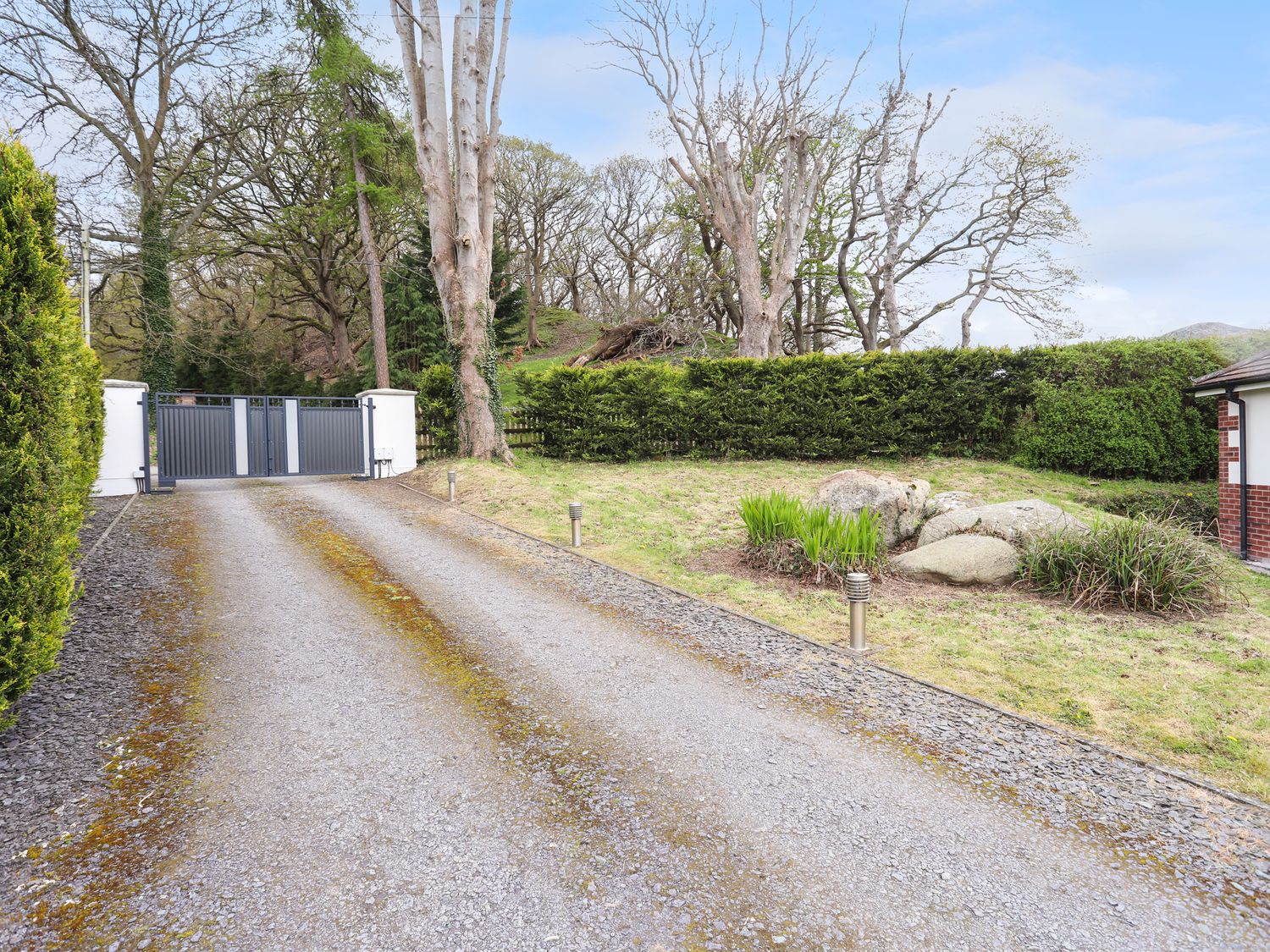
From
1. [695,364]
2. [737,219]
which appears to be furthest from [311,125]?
[695,364]

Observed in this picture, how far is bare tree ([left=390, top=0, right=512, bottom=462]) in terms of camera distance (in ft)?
41.7

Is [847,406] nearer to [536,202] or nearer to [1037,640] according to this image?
[1037,640]

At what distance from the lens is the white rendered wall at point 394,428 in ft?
46.0

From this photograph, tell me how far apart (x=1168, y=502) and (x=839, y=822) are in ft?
37.9

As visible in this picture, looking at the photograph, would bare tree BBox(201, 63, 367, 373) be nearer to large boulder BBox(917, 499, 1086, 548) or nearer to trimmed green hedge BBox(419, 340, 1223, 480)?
trimmed green hedge BBox(419, 340, 1223, 480)

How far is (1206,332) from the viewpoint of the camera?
13.5 m

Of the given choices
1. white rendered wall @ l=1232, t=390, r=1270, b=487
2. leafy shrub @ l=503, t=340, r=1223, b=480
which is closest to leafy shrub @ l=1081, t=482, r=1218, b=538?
white rendered wall @ l=1232, t=390, r=1270, b=487

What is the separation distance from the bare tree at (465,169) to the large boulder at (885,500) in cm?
804

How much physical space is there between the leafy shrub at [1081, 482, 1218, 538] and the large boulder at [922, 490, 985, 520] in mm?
3212

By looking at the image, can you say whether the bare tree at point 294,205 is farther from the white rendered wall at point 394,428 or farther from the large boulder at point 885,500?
the large boulder at point 885,500

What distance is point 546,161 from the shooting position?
31859 millimetres

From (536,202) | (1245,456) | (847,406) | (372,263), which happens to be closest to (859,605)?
(1245,456)

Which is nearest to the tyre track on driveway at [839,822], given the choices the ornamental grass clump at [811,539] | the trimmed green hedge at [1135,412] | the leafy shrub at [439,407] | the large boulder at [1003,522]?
the ornamental grass clump at [811,539]

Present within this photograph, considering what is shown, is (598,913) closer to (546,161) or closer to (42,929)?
(42,929)
